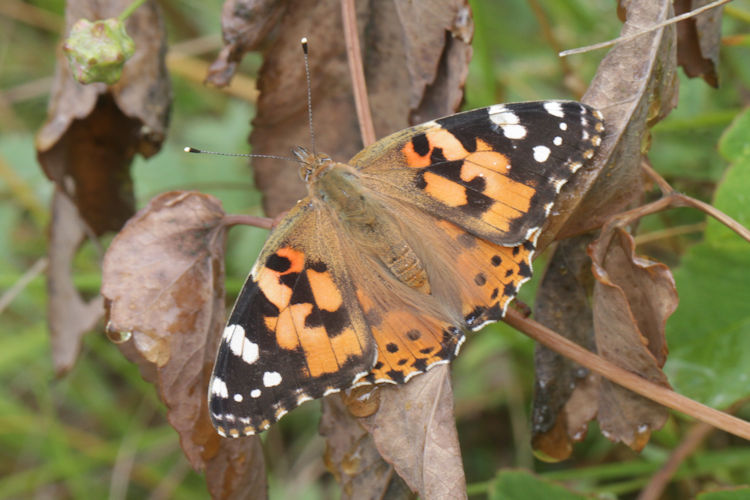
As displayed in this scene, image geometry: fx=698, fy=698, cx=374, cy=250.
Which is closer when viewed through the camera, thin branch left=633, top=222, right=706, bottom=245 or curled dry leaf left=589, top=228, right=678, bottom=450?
curled dry leaf left=589, top=228, right=678, bottom=450

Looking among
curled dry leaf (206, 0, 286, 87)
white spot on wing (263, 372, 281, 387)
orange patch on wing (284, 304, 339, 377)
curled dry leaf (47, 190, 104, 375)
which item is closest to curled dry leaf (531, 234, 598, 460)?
orange patch on wing (284, 304, 339, 377)

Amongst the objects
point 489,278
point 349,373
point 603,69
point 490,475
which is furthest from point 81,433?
point 603,69

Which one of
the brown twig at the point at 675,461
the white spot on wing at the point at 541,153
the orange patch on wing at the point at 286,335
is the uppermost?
the white spot on wing at the point at 541,153

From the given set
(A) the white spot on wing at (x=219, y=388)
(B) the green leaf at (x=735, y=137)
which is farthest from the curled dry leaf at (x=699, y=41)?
(A) the white spot on wing at (x=219, y=388)

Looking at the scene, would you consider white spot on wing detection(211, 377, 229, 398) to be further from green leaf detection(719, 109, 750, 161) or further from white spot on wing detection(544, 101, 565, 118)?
green leaf detection(719, 109, 750, 161)

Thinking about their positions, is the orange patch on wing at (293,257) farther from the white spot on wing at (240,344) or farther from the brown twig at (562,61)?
the brown twig at (562,61)

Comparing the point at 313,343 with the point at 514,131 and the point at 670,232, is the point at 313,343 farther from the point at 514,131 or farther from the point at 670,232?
the point at 670,232

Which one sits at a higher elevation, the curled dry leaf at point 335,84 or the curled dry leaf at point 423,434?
the curled dry leaf at point 335,84
